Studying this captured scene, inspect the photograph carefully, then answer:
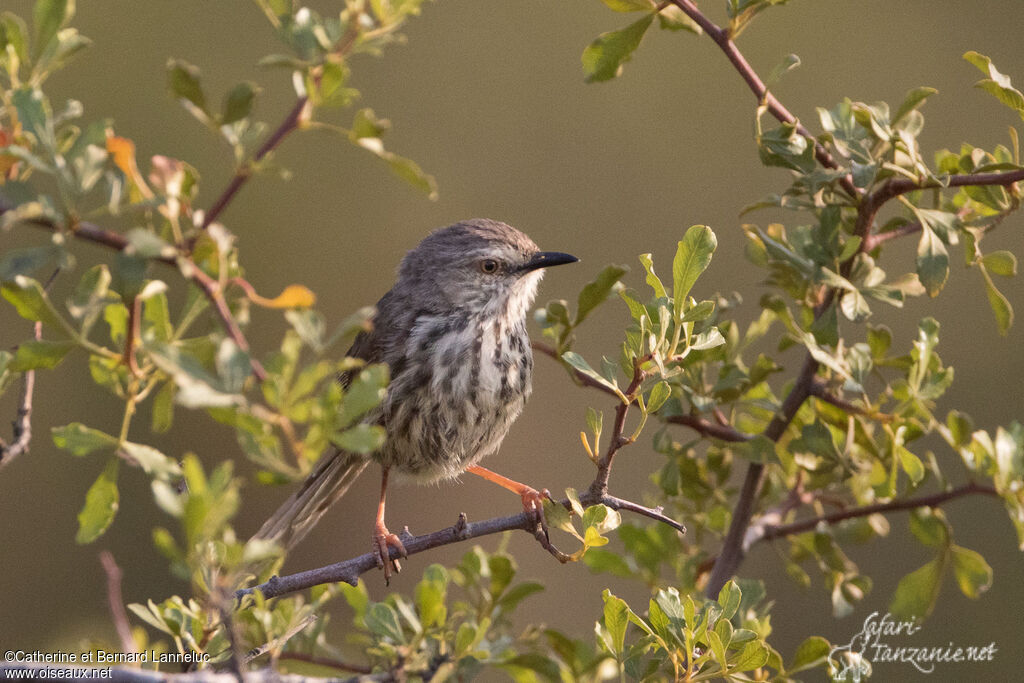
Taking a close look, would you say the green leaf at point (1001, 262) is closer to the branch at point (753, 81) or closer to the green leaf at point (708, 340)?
the branch at point (753, 81)

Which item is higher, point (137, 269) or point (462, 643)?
point (137, 269)

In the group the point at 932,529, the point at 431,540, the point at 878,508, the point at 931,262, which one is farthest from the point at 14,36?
the point at 932,529

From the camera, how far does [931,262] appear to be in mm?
2998

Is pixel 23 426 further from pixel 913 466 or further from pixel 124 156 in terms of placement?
pixel 913 466

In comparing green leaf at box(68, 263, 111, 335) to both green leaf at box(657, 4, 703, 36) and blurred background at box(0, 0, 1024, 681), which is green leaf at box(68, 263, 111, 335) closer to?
green leaf at box(657, 4, 703, 36)

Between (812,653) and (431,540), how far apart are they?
48.4 inches

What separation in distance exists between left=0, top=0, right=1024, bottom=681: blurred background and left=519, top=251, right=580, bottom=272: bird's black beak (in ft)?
9.90

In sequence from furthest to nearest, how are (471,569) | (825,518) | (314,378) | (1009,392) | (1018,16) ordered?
(1018,16) → (1009,392) → (825,518) → (471,569) → (314,378)

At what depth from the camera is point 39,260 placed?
1.95 m

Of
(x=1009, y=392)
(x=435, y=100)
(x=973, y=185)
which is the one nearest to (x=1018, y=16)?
(x=1009, y=392)

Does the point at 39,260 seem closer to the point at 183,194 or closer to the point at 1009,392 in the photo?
the point at 183,194

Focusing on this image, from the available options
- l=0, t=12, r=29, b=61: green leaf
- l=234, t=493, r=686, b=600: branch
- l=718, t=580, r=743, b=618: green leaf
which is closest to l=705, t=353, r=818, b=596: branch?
l=234, t=493, r=686, b=600: branch

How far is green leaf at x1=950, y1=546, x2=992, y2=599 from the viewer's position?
11.2ft

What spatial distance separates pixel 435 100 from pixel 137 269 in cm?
784
